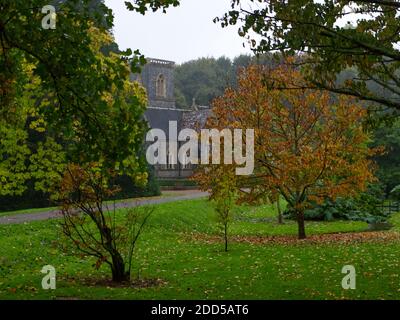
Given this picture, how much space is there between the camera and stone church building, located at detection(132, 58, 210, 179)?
54031 millimetres

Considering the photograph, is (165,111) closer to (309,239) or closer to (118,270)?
(309,239)

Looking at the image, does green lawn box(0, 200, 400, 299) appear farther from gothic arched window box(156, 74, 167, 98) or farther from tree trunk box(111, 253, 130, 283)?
gothic arched window box(156, 74, 167, 98)

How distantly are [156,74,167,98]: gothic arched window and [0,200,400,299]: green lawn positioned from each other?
169 feet

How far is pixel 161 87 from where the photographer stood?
71.8m

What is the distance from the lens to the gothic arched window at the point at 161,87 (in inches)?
2805

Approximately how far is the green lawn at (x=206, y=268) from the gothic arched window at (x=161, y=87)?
51435 mm

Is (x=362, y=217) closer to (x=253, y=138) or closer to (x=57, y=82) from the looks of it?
(x=253, y=138)

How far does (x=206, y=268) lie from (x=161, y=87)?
60.6 m

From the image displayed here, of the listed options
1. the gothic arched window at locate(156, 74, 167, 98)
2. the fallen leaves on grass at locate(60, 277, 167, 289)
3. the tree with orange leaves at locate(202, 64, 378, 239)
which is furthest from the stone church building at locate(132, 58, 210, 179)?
the fallen leaves on grass at locate(60, 277, 167, 289)

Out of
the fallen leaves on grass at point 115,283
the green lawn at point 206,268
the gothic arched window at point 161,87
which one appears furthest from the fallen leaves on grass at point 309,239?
the gothic arched window at point 161,87

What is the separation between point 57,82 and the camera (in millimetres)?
7695

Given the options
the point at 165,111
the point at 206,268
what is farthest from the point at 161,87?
the point at 206,268

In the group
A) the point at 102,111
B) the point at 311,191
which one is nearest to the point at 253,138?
the point at 311,191

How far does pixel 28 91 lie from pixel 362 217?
19029mm
